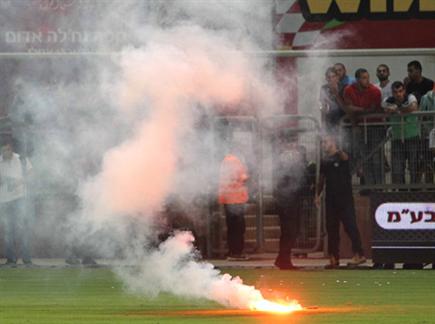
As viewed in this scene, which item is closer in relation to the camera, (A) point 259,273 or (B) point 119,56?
(B) point 119,56

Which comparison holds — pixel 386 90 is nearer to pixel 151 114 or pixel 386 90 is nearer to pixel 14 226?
pixel 14 226

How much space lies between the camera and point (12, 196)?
26625 mm

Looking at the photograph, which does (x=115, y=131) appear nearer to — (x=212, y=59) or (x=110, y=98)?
(x=110, y=98)

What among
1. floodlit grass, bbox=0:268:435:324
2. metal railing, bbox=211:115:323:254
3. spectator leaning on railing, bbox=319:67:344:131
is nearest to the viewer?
floodlit grass, bbox=0:268:435:324

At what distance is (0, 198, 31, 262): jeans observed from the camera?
88.1 feet

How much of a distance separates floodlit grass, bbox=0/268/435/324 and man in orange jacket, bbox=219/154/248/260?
6.46ft

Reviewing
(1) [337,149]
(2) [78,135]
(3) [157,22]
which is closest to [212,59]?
(3) [157,22]

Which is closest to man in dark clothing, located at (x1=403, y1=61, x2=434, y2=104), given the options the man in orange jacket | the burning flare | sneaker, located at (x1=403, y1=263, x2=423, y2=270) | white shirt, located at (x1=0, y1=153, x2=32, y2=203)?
sneaker, located at (x1=403, y1=263, x2=423, y2=270)

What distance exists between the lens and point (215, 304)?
19.1 metres

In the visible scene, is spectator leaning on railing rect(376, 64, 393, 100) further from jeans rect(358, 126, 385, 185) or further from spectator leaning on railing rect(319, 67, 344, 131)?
spectator leaning on railing rect(319, 67, 344, 131)

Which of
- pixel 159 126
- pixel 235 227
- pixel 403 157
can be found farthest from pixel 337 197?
pixel 159 126

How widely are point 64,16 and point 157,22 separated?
19.1 feet

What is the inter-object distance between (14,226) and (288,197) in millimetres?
4832

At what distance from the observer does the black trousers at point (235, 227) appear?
2717cm
